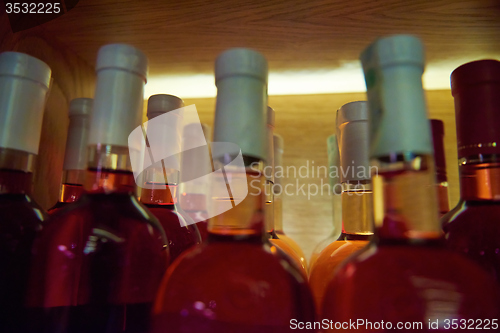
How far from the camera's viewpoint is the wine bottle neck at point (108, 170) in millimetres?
387

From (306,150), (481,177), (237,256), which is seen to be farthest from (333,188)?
(237,256)

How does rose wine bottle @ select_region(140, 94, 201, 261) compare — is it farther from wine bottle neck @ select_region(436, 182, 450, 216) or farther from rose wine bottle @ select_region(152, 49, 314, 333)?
wine bottle neck @ select_region(436, 182, 450, 216)

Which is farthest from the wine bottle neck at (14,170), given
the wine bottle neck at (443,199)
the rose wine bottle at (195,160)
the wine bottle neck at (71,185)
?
the wine bottle neck at (443,199)

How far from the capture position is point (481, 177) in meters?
0.44

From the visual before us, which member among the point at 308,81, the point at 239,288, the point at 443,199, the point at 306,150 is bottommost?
the point at 239,288

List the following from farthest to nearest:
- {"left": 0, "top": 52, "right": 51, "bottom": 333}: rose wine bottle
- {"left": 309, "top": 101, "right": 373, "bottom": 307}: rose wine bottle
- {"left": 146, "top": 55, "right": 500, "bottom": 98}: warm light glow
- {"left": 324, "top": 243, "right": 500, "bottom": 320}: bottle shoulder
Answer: {"left": 146, "top": 55, "right": 500, "bottom": 98}: warm light glow, {"left": 309, "top": 101, "right": 373, "bottom": 307}: rose wine bottle, {"left": 0, "top": 52, "right": 51, "bottom": 333}: rose wine bottle, {"left": 324, "top": 243, "right": 500, "bottom": 320}: bottle shoulder

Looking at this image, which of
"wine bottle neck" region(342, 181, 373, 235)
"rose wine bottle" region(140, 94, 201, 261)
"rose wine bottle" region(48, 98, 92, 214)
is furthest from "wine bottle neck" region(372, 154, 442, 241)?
"rose wine bottle" region(48, 98, 92, 214)

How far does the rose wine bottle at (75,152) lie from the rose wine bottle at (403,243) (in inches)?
16.9

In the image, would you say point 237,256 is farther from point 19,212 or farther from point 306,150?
point 306,150

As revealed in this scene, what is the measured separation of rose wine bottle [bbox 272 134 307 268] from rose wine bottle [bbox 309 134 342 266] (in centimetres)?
4

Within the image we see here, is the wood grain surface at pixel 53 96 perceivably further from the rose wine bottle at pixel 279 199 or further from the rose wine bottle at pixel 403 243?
the rose wine bottle at pixel 403 243

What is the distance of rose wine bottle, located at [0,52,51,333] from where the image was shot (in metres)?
0.38

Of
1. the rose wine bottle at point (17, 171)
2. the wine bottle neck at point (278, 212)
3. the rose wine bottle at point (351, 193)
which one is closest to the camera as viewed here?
the rose wine bottle at point (17, 171)

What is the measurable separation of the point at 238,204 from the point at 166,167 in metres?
0.23
